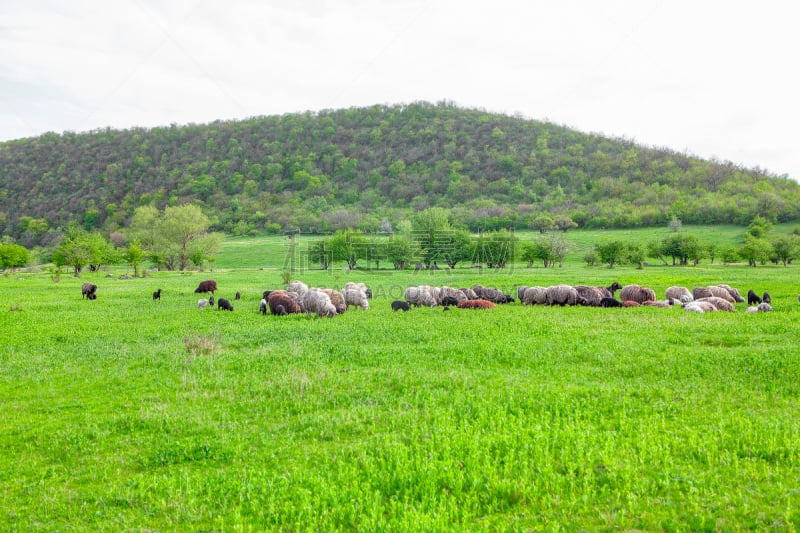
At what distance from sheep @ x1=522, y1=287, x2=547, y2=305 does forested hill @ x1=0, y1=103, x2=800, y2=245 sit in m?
91.0

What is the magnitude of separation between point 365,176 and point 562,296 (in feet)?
500

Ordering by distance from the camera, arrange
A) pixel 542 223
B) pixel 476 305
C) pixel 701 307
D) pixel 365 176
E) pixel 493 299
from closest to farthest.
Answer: pixel 701 307 → pixel 476 305 → pixel 493 299 → pixel 542 223 → pixel 365 176

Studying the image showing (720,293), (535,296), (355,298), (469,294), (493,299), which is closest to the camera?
(720,293)

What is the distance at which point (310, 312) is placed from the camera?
23.1 meters

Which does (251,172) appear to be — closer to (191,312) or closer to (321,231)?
(321,231)

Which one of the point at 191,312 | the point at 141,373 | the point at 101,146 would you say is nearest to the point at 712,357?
the point at 141,373

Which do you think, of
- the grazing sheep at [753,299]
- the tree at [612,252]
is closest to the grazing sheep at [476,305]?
the grazing sheep at [753,299]

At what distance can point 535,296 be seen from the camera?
85.6 ft

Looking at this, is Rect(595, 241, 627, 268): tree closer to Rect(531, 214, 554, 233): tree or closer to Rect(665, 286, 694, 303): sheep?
Rect(531, 214, 554, 233): tree

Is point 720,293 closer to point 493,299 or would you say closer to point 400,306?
point 493,299

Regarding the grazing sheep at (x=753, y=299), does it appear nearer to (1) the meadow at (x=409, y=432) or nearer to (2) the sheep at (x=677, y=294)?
(2) the sheep at (x=677, y=294)

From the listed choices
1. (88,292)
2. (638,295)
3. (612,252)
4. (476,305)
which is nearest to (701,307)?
(638,295)

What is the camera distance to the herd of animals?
22.8 m

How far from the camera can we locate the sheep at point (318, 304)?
22391mm
